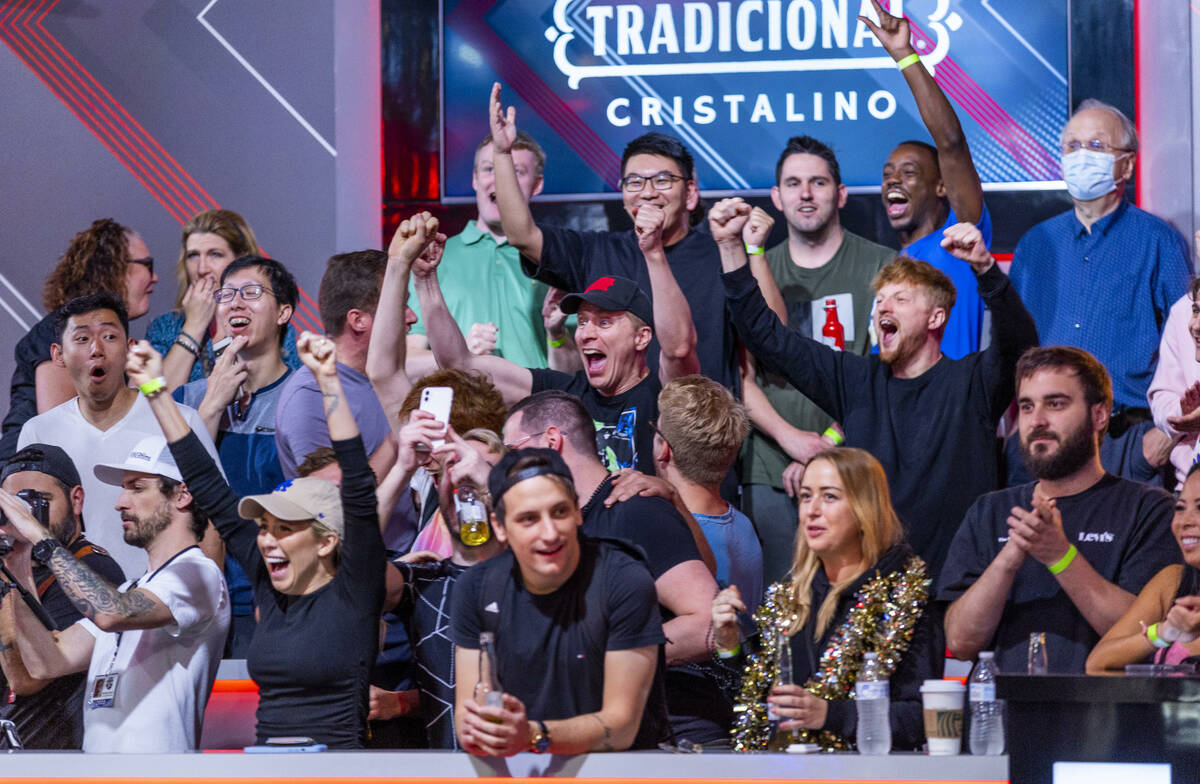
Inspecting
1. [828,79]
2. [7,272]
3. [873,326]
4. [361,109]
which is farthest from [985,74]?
[7,272]

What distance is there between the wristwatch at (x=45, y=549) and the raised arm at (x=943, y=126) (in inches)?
122

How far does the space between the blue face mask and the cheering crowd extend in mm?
11

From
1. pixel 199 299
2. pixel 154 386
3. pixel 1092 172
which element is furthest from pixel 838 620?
pixel 199 299

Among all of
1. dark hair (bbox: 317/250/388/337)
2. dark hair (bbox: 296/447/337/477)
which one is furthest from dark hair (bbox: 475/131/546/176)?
dark hair (bbox: 296/447/337/477)

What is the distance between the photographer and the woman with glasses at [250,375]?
5.20 m

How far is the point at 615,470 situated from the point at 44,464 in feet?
5.54

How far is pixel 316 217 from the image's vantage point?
706 cm

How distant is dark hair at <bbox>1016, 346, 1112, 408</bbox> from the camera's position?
4145mm

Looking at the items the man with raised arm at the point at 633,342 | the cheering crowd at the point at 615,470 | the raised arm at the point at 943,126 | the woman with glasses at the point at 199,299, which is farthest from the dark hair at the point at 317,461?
the raised arm at the point at 943,126

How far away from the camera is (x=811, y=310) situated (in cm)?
556

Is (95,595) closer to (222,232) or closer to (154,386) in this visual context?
(154,386)

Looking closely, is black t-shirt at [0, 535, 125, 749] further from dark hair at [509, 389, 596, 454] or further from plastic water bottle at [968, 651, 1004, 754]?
plastic water bottle at [968, 651, 1004, 754]

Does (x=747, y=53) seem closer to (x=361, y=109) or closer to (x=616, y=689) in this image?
(x=361, y=109)

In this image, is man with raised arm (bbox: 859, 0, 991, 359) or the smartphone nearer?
the smartphone
